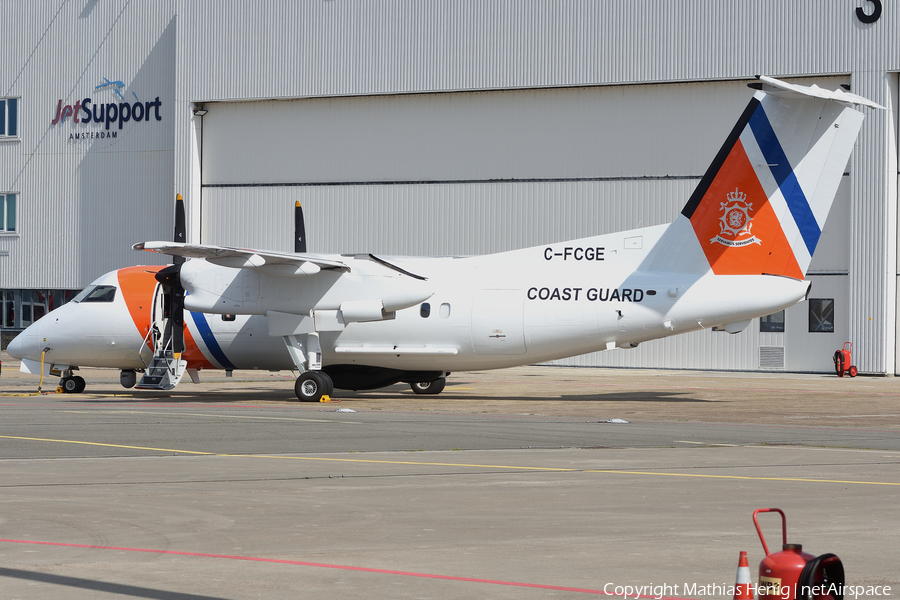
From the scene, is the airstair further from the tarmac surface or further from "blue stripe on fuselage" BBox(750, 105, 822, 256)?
"blue stripe on fuselage" BBox(750, 105, 822, 256)

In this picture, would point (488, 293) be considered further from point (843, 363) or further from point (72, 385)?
point (843, 363)

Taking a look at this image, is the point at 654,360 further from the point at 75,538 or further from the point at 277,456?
the point at 75,538

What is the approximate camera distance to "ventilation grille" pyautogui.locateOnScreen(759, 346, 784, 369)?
3897cm

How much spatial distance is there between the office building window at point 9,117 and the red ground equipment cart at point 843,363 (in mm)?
38935

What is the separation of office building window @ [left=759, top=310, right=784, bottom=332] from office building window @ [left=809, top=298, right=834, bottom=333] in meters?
1.02

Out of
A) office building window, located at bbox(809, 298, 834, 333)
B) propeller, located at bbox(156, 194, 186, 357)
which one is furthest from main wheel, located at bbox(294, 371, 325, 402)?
office building window, located at bbox(809, 298, 834, 333)

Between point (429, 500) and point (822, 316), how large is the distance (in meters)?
31.7

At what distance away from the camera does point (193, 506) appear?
388 inches

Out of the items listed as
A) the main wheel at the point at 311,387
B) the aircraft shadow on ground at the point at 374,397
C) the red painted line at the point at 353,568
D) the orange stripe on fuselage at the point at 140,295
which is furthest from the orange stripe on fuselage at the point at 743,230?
the red painted line at the point at 353,568

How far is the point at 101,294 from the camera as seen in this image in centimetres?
2698

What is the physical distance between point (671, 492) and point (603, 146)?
31.8 metres

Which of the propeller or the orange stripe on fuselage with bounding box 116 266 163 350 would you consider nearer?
the propeller

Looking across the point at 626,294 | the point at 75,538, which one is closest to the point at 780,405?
the point at 626,294

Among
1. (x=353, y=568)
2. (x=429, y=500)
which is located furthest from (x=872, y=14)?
(x=353, y=568)
